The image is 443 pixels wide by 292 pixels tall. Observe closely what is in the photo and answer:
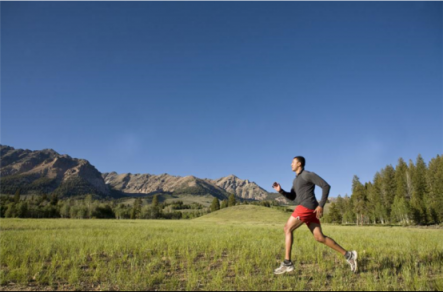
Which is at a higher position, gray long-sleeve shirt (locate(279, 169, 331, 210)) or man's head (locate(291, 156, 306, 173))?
man's head (locate(291, 156, 306, 173))

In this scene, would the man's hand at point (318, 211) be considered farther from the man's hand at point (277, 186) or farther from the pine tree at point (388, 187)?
the pine tree at point (388, 187)

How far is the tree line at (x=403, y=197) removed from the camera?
2146 inches

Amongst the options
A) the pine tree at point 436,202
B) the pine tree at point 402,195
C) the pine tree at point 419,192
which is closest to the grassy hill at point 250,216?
the pine tree at point 402,195

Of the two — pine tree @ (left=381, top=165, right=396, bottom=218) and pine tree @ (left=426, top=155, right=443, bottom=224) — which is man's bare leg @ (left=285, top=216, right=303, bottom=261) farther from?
pine tree @ (left=381, top=165, right=396, bottom=218)

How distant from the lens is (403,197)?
60.7m

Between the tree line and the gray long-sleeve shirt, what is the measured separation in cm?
6176

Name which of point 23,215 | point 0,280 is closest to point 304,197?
point 0,280

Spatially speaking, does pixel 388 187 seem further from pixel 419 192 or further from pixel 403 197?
pixel 403 197

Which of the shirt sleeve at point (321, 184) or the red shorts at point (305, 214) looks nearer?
the shirt sleeve at point (321, 184)

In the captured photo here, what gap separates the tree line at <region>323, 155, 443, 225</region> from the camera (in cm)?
5450

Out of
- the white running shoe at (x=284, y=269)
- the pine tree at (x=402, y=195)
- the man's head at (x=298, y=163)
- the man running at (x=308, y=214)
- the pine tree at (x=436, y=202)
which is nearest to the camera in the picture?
the white running shoe at (x=284, y=269)

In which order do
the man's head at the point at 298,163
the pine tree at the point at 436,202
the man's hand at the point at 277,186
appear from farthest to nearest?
the pine tree at the point at 436,202, the man's head at the point at 298,163, the man's hand at the point at 277,186

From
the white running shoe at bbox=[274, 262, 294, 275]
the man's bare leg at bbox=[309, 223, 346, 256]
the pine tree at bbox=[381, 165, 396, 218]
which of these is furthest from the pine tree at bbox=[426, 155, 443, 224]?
the white running shoe at bbox=[274, 262, 294, 275]

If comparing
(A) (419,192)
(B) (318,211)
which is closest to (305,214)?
(B) (318,211)
